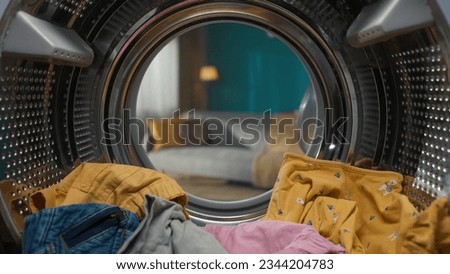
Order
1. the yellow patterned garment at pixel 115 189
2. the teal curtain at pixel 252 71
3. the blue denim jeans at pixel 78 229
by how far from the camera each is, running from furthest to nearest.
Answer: the teal curtain at pixel 252 71, the yellow patterned garment at pixel 115 189, the blue denim jeans at pixel 78 229

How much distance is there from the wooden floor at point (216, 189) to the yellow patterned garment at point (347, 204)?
17 cm

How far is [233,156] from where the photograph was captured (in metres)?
1.14

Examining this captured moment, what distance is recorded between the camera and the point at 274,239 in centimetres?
81

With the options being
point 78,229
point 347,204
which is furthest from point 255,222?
point 78,229

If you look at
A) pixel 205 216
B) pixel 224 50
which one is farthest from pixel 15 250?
pixel 224 50

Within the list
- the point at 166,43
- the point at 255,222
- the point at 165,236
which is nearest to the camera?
the point at 165,236

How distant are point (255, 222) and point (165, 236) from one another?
170 mm

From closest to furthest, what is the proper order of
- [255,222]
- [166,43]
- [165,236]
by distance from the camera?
[165,236]
[255,222]
[166,43]

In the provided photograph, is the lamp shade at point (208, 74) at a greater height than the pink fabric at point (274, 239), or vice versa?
the lamp shade at point (208, 74)

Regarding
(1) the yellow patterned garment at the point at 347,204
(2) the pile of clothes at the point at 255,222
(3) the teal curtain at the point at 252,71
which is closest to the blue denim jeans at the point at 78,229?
Answer: (2) the pile of clothes at the point at 255,222

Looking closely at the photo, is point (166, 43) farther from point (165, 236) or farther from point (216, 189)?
point (165, 236)

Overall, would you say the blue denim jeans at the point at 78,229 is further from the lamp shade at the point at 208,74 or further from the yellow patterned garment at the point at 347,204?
the lamp shade at the point at 208,74

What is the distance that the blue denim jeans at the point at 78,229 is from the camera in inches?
28.8
